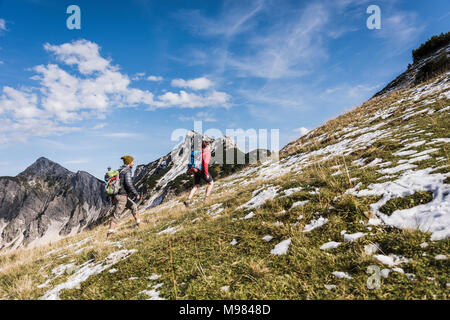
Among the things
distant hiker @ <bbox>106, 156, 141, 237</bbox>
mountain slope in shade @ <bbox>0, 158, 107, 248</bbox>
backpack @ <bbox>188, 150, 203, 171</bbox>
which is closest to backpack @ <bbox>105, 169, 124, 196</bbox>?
distant hiker @ <bbox>106, 156, 141, 237</bbox>

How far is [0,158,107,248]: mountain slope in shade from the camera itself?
164m

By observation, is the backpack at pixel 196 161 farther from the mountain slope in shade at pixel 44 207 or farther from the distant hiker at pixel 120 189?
the mountain slope in shade at pixel 44 207

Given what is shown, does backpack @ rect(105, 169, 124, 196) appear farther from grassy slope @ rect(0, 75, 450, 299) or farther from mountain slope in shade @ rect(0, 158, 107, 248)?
mountain slope in shade @ rect(0, 158, 107, 248)

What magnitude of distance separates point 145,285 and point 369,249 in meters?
3.78

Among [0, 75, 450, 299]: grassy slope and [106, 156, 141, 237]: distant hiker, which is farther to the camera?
[106, 156, 141, 237]: distant hiker

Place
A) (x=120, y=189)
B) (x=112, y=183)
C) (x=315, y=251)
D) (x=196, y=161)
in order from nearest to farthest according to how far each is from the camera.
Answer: (x=315, y=251), (x=112, y=183), (x=120, y=189), (x=196, y=161)

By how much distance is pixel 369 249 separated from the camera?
123 inches

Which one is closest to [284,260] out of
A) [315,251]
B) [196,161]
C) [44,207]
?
[315,251]

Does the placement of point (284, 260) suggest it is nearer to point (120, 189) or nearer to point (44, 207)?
point (120, 189)

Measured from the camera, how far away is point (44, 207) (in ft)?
599

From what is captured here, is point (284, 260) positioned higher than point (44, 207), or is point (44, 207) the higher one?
point (284, 260)

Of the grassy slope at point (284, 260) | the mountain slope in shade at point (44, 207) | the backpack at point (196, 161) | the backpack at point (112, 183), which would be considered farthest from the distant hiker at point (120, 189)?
the mountain slope in shade at point (44, 207)
